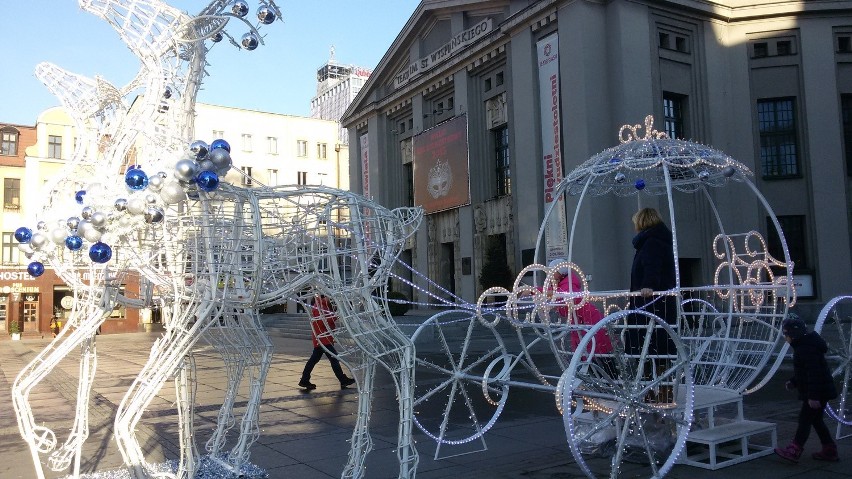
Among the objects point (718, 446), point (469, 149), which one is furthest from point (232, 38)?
point (469, 149)

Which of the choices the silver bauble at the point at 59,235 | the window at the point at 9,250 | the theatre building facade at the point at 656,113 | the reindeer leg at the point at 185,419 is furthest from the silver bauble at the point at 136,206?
the window at the point at 9,250

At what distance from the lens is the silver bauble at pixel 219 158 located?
498 cm

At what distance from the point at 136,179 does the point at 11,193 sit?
1681 inches

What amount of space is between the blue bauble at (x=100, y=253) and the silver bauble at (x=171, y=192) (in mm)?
587

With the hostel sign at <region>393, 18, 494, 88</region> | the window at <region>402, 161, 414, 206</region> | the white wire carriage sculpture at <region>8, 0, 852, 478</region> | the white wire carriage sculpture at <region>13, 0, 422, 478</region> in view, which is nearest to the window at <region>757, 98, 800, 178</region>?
the hostel sign at <region>393, 18, 494, 88</region>

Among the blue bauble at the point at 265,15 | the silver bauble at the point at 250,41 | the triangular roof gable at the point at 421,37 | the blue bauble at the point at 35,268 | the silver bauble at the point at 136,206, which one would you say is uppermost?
the triangular roof gable at the point at 421,37

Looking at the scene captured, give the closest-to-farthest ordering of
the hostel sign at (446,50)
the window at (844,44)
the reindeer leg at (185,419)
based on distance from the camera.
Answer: the reindeer leg at (185,419) < the window at (844,44) < the hostel sign at (446,50)

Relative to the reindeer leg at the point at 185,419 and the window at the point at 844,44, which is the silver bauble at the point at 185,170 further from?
the window at the point at 844,44

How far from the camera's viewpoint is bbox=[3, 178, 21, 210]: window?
134 feet

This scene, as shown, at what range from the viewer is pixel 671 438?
6758 mm

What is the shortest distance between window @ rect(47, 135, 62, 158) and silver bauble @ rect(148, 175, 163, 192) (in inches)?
1632

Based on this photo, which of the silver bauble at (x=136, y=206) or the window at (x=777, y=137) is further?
the window at (x=777, y=137)

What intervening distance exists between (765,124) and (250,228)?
2518cm

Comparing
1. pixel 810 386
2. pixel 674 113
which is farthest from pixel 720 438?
pixel 674 113
